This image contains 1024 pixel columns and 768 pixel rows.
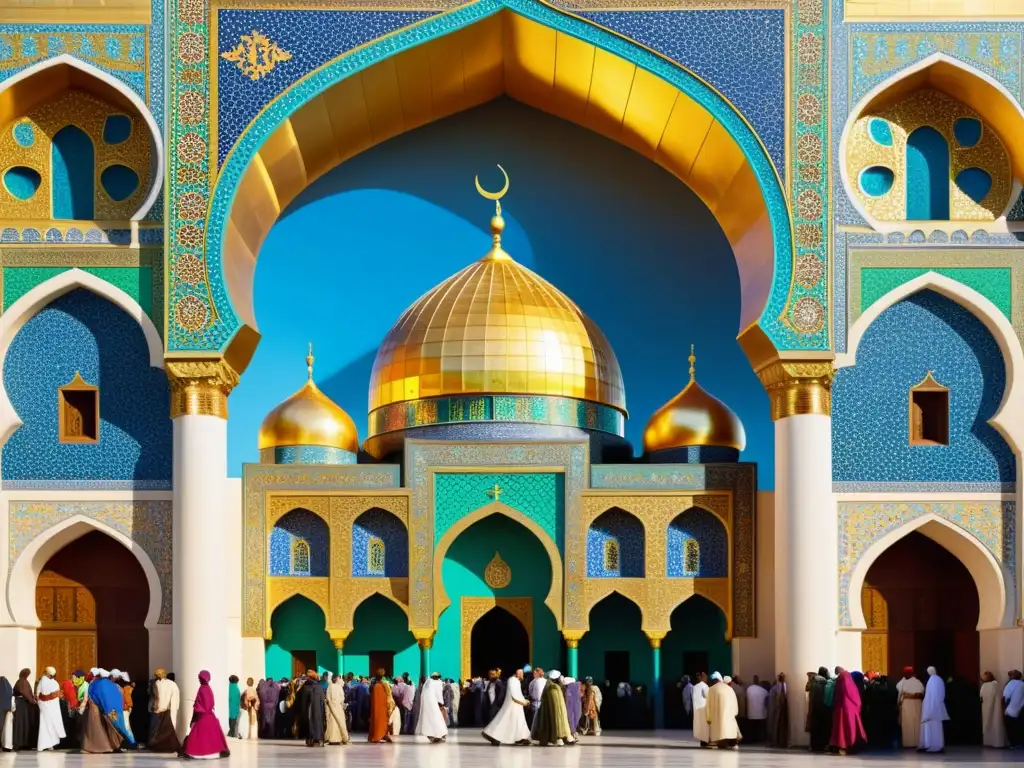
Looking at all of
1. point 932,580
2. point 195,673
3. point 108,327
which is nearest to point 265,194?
point 108,327

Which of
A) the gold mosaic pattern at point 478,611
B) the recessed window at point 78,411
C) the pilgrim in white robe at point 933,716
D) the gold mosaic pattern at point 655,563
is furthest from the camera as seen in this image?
the gold mosaic pattern at point 478,611

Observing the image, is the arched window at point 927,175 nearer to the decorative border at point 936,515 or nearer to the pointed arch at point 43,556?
the decorative border at point 936,515

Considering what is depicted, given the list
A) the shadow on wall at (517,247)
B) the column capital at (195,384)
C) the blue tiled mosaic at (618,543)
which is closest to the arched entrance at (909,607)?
the blue tiled mosaic at (618,543)

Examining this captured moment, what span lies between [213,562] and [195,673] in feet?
2.89

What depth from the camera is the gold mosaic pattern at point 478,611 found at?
57.2ft

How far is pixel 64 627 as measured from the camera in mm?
15375

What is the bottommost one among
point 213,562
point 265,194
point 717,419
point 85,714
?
point 85,714

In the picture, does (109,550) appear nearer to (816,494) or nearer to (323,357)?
(323,357)

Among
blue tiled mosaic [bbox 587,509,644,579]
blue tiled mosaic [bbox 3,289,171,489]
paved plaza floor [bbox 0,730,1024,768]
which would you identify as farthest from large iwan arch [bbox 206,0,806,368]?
paved plaza floor [bbox 0,730,1024,768]

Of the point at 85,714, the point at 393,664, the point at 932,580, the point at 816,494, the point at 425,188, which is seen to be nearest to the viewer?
the point at 85,714

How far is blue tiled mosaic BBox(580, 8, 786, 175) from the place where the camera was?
1514 cm

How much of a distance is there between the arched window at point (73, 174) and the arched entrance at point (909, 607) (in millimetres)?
7345

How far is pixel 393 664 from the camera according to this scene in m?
17.4

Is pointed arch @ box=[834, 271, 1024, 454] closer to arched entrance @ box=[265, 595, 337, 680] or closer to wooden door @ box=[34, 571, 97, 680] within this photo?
arched entrance @ box=[265, 595, 337, 680]
